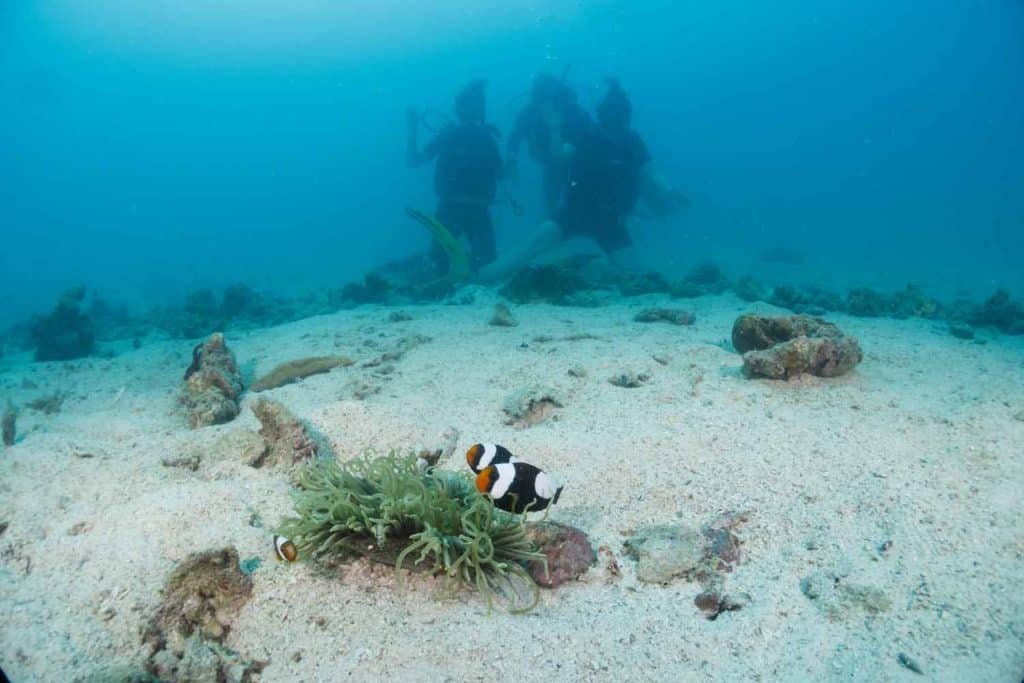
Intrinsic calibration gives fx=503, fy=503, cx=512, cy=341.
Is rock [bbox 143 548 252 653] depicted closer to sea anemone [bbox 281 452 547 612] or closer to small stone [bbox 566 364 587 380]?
sea anemone [bbox 281 452 547 612]

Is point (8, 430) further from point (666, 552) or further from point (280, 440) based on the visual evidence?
point (666, 552)

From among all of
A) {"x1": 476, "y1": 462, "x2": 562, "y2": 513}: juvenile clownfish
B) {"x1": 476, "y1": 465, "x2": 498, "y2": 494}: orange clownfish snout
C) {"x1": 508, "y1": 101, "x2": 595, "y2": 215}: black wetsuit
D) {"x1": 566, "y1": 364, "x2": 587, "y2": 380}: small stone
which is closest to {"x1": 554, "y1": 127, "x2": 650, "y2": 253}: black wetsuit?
{"x1": 508, "y1": 101, "x2": 595, "y2": 215}: black wetsuit

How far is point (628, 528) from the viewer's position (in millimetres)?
3592

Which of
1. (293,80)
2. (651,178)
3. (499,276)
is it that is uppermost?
(293,80)

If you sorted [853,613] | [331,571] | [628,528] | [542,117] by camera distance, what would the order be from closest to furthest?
[853,613]
[331,571]
[628,528]
[542,117]

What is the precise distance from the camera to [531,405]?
534cm

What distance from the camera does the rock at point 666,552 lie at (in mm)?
3096

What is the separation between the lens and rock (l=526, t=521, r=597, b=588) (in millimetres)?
3080

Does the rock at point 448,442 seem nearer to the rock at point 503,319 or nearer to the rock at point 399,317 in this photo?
the rock at point 503,319

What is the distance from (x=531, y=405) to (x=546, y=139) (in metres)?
15.3

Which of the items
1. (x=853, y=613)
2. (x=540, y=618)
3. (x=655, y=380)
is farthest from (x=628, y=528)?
(x=655, y=380)

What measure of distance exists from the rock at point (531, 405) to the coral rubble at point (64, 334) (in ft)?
37.8

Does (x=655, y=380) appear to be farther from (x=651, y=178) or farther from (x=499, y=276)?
(x=651, y=178)

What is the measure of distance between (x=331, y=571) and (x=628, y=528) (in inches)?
79.0
